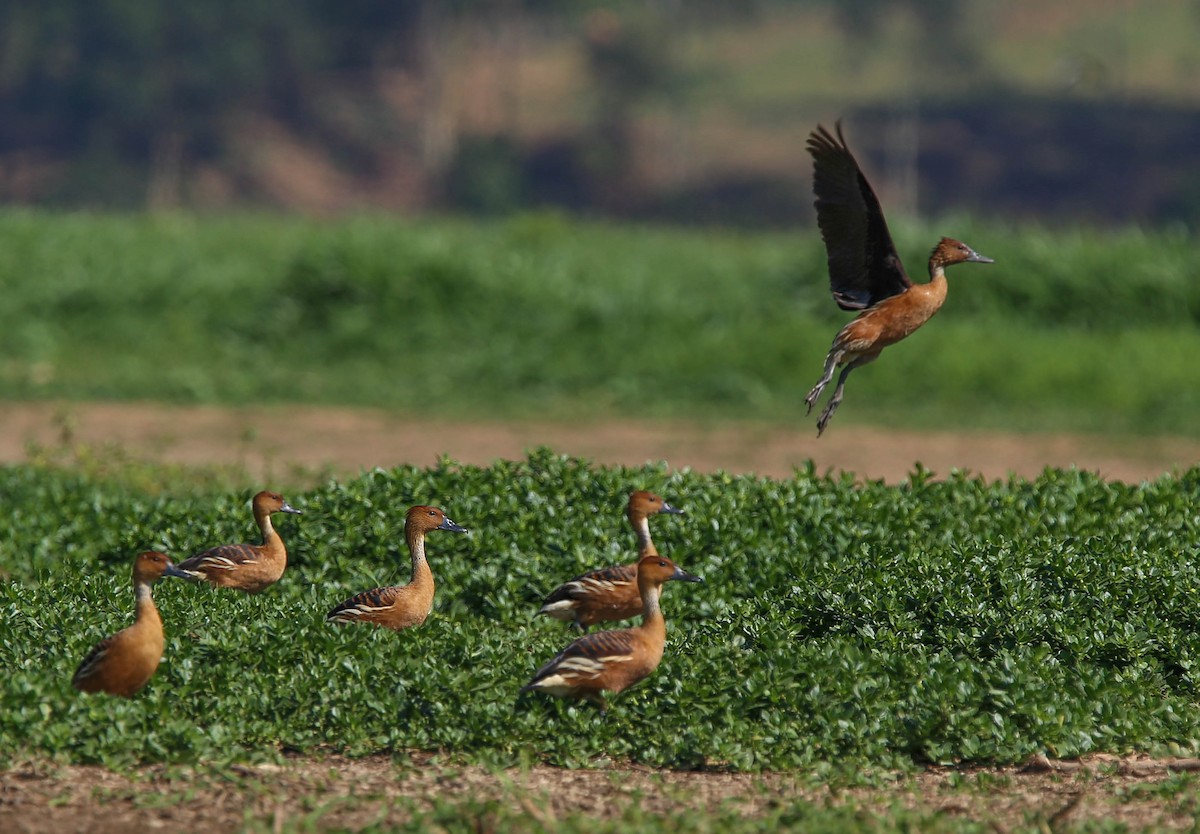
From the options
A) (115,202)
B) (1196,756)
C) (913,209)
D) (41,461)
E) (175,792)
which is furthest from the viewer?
(913,209)

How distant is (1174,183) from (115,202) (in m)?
32.7

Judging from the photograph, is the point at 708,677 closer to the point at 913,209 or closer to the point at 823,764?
the point at 823,764

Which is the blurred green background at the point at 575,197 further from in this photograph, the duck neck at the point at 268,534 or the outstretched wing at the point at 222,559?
the outstretched wing at the point at 222,559

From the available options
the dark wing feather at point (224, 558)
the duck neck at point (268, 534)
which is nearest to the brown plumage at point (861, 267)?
the duck neck at point (268, 534)

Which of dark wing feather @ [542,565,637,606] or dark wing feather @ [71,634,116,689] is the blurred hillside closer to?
dark wing feather @ [542,565,637,606]

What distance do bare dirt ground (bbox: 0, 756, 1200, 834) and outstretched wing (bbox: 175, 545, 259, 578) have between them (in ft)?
5.40

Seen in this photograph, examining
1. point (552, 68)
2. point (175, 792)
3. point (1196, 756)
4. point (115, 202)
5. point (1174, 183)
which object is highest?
point (552, 68)

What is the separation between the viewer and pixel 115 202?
5353cm

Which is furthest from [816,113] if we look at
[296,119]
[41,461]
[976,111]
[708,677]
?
[708,677]

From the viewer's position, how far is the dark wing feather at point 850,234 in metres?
7.25

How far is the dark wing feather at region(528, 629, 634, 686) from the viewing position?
19.9ft

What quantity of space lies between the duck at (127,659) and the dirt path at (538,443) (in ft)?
21.9

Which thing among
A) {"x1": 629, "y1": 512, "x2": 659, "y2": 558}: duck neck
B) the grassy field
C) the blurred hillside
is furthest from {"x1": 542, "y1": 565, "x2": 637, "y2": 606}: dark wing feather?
the blurred hillside

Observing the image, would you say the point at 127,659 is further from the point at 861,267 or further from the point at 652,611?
the point at 861,267
